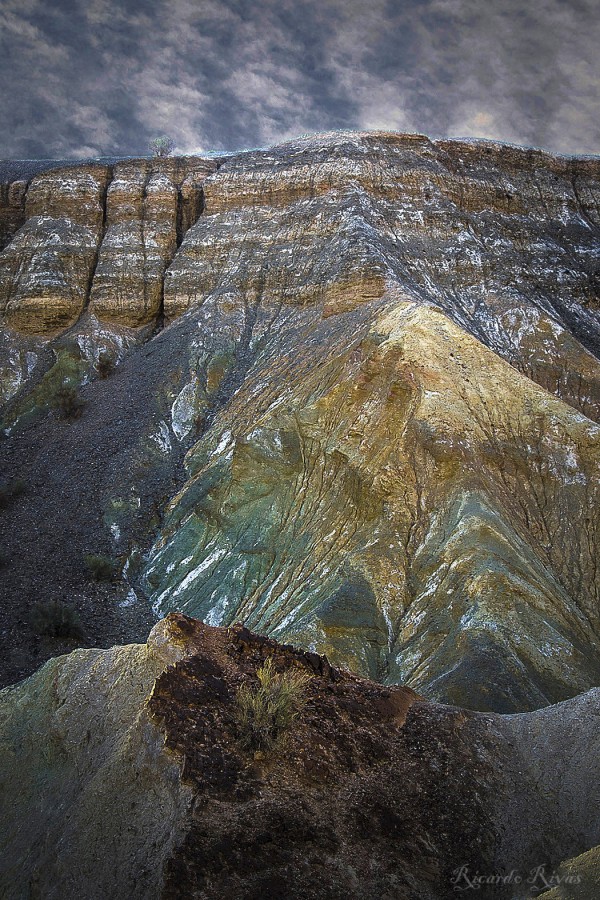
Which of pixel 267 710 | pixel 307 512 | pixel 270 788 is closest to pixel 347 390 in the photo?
pixel 307 512

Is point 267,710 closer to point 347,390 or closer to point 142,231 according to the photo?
point 347,390

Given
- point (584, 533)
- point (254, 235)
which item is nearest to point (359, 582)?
point (584, 533)

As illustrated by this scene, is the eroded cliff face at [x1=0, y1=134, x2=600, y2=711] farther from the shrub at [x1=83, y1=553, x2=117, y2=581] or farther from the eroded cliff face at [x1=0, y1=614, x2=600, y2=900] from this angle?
the eroded cliff face at [x1=0, y1=614, x2=600, y2=900]

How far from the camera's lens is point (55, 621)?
2212 centimetres

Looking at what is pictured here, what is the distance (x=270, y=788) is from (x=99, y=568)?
67.5ft

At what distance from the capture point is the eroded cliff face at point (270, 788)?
718 cm

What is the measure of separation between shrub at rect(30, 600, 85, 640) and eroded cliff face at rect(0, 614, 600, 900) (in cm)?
1183

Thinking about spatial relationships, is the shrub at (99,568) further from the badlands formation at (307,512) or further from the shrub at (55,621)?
the shrub at (55,621)

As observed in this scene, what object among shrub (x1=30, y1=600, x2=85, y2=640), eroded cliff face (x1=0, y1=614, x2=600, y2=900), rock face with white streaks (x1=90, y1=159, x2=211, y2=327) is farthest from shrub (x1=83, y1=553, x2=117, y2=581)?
rock face with white streaks (x1=90, y1=159, x2=211, y2=327)

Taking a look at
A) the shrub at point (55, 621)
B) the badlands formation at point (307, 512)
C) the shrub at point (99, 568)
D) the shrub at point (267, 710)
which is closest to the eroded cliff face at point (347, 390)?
the badlands formation at point (307, 512)

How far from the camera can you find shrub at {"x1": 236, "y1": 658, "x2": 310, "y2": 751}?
852cm

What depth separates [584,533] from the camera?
2366cm

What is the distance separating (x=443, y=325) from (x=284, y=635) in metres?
16.0

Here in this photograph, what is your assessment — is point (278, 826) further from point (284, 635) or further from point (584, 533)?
point (584, 533)
